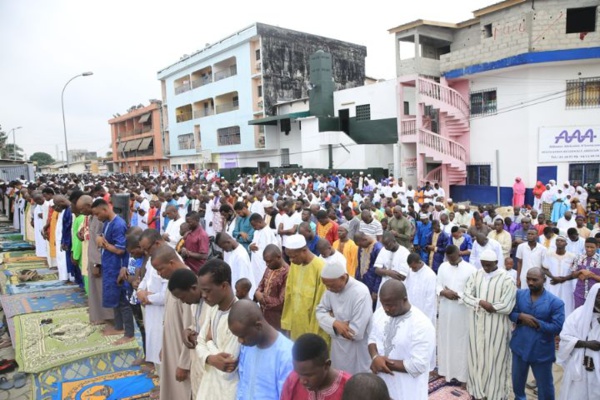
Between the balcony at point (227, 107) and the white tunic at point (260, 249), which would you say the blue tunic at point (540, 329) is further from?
the balcony at point (227, 107)

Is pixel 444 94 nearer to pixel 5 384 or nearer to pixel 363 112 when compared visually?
pixel 363 112

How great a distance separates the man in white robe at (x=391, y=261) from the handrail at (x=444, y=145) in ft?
47.1

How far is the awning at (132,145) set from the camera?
48781 mm

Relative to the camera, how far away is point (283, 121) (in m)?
29.6

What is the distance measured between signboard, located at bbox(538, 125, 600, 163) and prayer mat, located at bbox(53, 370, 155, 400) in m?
16.7

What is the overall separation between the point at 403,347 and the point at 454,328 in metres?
1.94

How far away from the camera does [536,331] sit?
3.91 metres

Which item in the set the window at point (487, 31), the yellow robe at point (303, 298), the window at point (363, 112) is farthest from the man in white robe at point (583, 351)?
the window at point (363, 112)

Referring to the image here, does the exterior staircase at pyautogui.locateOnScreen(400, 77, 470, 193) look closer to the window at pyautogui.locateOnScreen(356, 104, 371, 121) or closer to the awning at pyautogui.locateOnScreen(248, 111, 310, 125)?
the window at pyautogui.locateOnScreen(356, 104, 371, 121)

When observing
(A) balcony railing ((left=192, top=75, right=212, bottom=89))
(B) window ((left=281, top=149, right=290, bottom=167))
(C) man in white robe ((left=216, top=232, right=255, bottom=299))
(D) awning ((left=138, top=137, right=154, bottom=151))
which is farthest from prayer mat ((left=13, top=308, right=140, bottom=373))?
(D) awning ((left=138, top=137, right=154, bottom=151))

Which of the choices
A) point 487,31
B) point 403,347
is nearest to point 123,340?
point 403,347

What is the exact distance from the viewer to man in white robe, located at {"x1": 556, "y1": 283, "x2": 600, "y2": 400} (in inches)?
148

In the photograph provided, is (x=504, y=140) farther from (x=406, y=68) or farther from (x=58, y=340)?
(x=58, y=340)

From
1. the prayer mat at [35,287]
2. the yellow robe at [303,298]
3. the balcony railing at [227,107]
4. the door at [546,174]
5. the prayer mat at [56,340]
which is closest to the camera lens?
the yellow robe at [303,298]
